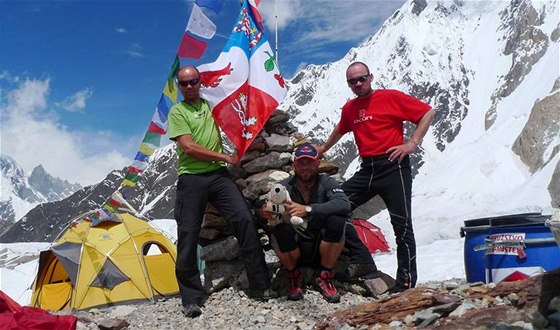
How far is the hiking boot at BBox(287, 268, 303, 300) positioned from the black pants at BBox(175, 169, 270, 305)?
29 centimetres

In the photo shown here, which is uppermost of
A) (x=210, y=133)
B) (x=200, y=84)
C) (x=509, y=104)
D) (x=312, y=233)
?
(x=509, y=104)

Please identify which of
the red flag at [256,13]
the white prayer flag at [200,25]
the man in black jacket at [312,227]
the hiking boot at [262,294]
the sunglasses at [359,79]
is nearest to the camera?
the man in black jacket at [312,227]

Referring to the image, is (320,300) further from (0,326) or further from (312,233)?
(0,326)

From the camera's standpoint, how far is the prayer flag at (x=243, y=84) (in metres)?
7.33

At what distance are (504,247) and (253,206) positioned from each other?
3.33 meters

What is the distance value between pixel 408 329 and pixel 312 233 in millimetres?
2390

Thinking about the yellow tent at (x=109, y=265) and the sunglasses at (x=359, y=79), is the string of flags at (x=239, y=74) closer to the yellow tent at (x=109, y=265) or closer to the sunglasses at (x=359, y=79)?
the sunglasses at (x=359, y=79)

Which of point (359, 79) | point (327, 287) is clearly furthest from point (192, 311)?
point (359, 79)

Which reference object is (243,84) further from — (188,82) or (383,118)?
(383,118)

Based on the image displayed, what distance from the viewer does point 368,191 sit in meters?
6.62

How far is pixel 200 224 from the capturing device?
6703 millimetres

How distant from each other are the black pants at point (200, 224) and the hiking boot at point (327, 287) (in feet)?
2.11

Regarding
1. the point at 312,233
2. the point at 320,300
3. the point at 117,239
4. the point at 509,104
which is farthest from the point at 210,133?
the point at 509,104

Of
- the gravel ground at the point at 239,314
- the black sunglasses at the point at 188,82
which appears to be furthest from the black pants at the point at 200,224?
the black sunglasses at the point at 188,82
